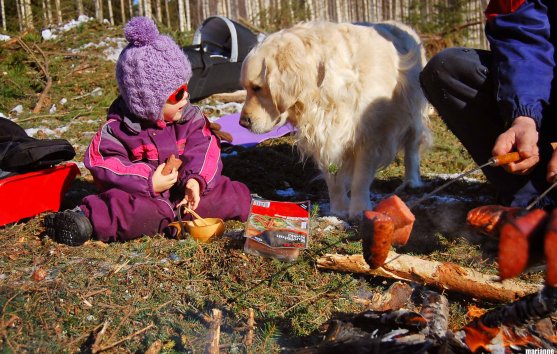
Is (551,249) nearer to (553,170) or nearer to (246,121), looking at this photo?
(553,170)

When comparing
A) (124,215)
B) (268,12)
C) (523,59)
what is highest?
(523,59)

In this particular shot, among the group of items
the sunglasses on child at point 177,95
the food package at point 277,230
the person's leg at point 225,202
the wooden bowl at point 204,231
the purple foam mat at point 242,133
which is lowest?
the purple foam mat at point 242,133

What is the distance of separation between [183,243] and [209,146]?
799 mm

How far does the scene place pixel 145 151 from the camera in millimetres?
3086

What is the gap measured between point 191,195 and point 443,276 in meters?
1.41

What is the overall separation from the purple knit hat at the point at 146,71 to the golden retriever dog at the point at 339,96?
49 centimetres

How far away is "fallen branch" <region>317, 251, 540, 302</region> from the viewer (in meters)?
2.08

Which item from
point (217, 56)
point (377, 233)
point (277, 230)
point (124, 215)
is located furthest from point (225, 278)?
point (217, 56)

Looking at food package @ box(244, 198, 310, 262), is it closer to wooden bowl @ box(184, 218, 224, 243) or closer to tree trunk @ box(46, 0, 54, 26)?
wooden bowl @ box(184, 218, 224, 243)

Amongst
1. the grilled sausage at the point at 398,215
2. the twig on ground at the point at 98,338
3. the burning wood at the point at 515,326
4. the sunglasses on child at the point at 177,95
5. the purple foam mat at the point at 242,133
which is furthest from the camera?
the purple foam mat at the point at 242,133

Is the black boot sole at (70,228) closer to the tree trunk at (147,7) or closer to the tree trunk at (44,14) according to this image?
the tree trunk at (44,14)

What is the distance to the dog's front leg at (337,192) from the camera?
3.43 m

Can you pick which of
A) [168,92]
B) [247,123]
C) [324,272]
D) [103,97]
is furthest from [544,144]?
[103,97]

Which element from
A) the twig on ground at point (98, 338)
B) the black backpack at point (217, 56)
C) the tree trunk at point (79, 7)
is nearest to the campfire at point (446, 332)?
the twig on ground at point (98, 338)
